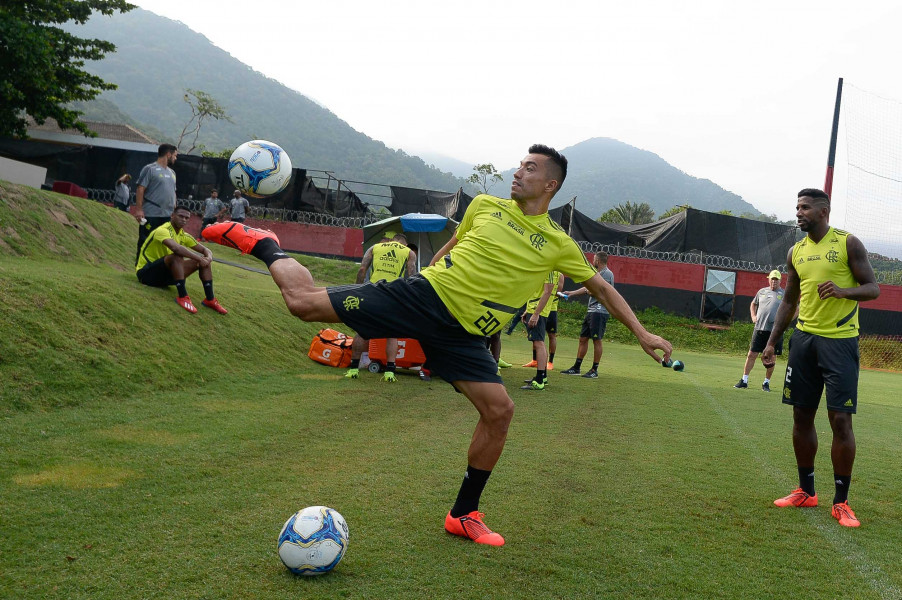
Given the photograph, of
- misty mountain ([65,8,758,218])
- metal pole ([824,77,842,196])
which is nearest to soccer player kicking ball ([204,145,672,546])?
metal pole ([824,77,842,196])

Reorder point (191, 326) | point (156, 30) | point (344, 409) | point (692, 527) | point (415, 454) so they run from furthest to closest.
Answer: point (156, 30) < point (191, 326) < point (344, 409) < point (415, 454) < point (692, 527)

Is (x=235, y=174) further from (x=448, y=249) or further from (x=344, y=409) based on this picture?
(x=448, y=249)

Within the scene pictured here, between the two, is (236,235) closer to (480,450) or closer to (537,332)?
(480,450)

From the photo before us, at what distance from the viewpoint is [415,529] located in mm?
3734

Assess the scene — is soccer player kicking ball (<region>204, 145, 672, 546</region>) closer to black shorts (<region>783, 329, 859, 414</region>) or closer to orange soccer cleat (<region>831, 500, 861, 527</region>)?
black shorts (<region>783, 329, 859, 414</region>)

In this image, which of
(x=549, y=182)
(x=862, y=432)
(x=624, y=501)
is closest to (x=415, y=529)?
(x=624, y=501)

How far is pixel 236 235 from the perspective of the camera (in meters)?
4.14

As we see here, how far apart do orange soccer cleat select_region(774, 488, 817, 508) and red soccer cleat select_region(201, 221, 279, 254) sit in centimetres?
400

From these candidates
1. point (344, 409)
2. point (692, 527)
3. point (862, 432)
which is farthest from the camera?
point (862, 432)

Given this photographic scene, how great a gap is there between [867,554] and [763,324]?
9414 millimetres

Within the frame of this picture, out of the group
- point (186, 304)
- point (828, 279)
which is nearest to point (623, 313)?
point (828, 279)

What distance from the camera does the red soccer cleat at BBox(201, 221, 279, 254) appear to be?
4094mm

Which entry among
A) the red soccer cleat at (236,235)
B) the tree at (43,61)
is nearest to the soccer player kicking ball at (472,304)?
the red soccer cleat at (236,235)

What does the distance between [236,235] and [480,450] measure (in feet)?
6.52
